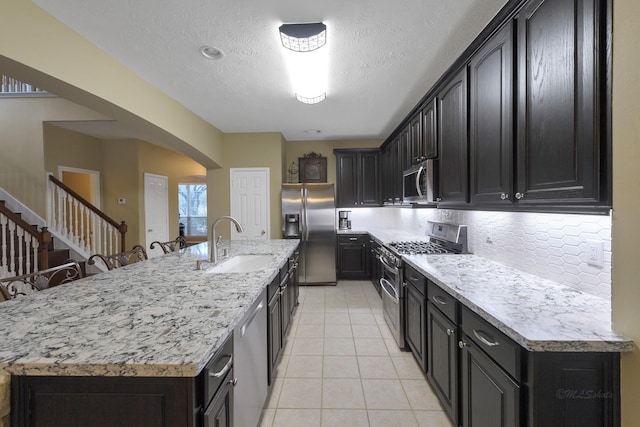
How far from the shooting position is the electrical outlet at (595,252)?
4.08 ft

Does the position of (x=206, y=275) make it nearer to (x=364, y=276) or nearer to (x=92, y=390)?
(x=92, y=390)

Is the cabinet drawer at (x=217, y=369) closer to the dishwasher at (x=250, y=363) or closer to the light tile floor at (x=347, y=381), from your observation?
the dishwasher at (x=250, y=363)

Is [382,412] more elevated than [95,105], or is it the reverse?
[95,105]

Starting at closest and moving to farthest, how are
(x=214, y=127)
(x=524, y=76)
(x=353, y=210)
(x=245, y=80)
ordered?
(x=524, y=76) < (x=245, y=80) < (x=214, y=127) < (x=353, y=210)

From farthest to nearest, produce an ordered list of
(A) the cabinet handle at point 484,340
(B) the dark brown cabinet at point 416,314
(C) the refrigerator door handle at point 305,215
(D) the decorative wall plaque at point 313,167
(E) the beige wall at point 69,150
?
(D) the decorative wall plaque at point 313,167
(C) the refrigerator door handle at point 305,215
(E) the beige wall at point 69,150
(B) the dark brown cabinet at point 416,314
(A) the cabinet handle at point 484,340

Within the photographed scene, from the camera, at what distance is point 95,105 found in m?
2.32

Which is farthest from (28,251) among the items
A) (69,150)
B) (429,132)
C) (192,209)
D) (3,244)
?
(192,209)

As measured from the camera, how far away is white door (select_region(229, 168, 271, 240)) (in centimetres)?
463

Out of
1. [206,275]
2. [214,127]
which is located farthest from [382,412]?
[214,127]

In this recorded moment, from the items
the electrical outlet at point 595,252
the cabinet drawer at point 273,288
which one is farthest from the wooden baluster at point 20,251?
the electrical outlet at point 595,252

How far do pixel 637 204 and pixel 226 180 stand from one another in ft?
15.6

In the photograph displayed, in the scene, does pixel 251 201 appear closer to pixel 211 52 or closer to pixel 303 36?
pixel 211 52

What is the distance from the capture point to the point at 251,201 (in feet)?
15.3

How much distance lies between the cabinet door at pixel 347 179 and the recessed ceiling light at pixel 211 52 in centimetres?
306
